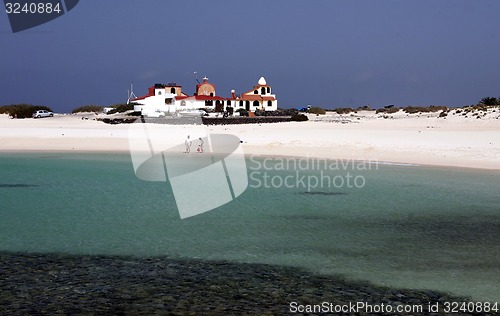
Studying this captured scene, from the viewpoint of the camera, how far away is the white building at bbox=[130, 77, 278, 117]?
267 feet

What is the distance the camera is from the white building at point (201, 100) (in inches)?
3199

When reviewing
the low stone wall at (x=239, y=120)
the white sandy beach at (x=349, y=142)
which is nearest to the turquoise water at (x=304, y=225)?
the white sandy beach at (x=349, y=142)

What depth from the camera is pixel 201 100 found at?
3211 inches

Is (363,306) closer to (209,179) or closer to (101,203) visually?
(101,203)

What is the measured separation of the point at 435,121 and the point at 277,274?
46.6 m

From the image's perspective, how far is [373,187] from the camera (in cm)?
2189

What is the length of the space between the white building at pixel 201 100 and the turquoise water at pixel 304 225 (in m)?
57.3
